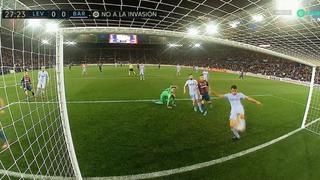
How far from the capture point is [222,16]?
1259 centimetres

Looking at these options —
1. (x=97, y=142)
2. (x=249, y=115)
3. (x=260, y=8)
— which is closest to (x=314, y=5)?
(x=260, y=8)

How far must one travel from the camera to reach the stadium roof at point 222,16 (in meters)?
→ 10.5

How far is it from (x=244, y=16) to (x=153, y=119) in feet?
21.3

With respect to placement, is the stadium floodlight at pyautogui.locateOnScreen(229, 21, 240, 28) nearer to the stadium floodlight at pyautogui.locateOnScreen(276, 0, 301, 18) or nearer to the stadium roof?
the stadium roof

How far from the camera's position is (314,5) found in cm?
1009

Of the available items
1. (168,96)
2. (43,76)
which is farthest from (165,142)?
(43,76)

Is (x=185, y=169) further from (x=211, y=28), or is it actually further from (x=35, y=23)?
(x=211, y=28)

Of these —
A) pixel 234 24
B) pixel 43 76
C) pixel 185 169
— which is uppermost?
pixel 234 24

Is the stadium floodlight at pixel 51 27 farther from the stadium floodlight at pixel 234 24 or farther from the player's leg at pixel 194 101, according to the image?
the stadium floodlight at pixel 234 24

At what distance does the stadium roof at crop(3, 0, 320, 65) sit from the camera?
10484 mm

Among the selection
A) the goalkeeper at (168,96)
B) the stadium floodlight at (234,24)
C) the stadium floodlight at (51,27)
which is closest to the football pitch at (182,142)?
the goalkeeper at (168,96)

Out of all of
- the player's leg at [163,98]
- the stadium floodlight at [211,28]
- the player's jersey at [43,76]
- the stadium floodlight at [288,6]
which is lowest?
the player's leg at [163,98]

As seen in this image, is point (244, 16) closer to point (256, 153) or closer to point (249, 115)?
point (249, 115)

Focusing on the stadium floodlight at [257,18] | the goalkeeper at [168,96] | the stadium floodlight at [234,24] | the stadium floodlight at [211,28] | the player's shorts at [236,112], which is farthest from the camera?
the stadium floodlight at [211,28]
